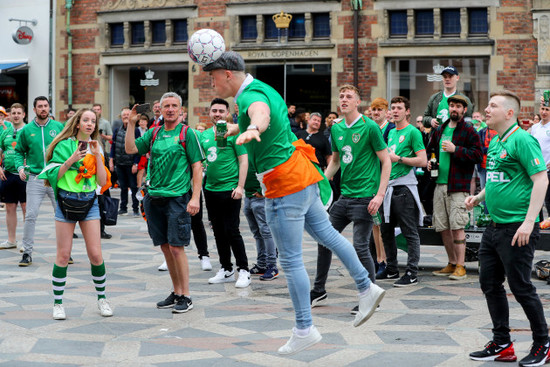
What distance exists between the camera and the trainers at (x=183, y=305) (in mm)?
7395

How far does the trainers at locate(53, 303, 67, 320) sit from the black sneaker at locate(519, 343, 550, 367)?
12.2 ft

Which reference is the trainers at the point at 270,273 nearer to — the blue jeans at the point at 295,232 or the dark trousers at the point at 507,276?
the blue jeans at the point at 295,232

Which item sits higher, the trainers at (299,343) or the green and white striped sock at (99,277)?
the green and white striped sock at (99,277)

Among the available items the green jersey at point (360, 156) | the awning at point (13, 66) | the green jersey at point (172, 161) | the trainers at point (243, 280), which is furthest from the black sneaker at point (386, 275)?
the awning at point (13, 66)

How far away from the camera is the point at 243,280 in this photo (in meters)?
8.77

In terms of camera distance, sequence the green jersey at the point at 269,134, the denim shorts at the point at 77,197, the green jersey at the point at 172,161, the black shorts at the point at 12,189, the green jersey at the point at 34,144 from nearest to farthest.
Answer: the green jersey at the point at 269,134 → the denim shorts at the point at 77,197 → the green jersey at the point at 172,161 → the green jersey at the point at 34,144 → the black shorts at the point at 12,189

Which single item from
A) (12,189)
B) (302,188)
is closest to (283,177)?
(302,188)

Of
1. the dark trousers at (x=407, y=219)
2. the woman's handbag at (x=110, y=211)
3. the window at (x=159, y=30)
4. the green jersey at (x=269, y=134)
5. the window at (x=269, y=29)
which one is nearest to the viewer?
the green jersey at (x=269, y=134)

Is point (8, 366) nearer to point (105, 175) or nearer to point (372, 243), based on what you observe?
point (105, 175)

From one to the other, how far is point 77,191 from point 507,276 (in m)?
3.65

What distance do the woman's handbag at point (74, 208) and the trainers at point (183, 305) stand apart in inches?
44.0

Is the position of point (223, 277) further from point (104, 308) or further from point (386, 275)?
point (104, 308)

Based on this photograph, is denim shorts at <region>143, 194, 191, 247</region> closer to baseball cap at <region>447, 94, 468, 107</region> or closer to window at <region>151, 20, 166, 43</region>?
baseball cap at <region>447, 94, 468, 107</region>

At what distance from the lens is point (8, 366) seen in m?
5.58
